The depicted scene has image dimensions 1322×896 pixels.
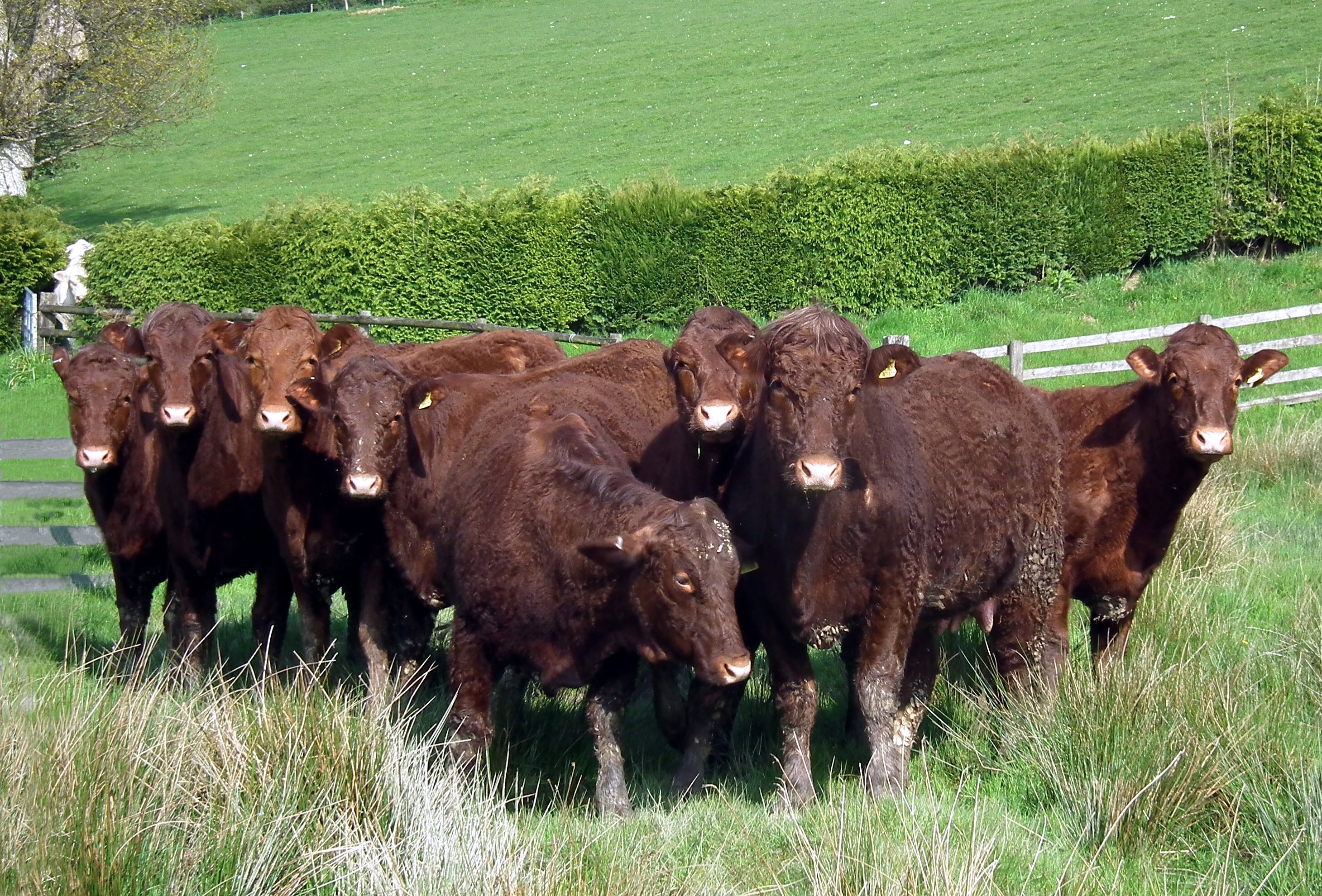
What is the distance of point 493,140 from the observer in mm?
38094

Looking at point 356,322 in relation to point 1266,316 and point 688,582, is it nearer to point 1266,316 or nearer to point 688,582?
point 1266,316

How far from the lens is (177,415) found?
24.9 feet

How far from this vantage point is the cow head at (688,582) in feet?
17.6

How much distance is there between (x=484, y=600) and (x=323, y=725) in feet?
4.30

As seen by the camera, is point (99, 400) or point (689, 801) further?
point (99, 400)

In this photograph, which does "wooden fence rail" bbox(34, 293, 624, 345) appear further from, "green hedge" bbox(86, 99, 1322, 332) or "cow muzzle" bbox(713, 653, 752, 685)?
"cow muzzle" bbox(713, 653, 752, 685)

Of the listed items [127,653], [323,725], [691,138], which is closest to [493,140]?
[691,138]

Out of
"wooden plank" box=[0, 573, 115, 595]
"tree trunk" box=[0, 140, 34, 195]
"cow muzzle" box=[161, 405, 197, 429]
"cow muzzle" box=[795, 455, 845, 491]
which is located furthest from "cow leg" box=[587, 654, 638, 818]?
"tree trunk" box=[0, 140, 34, 195]

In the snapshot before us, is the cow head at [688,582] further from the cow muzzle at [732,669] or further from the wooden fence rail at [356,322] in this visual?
the wooden fence rail at [356,322]

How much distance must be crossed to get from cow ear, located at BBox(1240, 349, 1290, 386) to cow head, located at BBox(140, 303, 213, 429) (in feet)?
19.9

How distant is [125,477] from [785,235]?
47.7 feet

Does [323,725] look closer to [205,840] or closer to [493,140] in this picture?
[205,840]

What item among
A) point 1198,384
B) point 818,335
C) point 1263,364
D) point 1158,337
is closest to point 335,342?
point 818,335

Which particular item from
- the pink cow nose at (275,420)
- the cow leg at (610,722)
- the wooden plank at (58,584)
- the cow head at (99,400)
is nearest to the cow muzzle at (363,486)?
the pink cow nose at (275,420)
